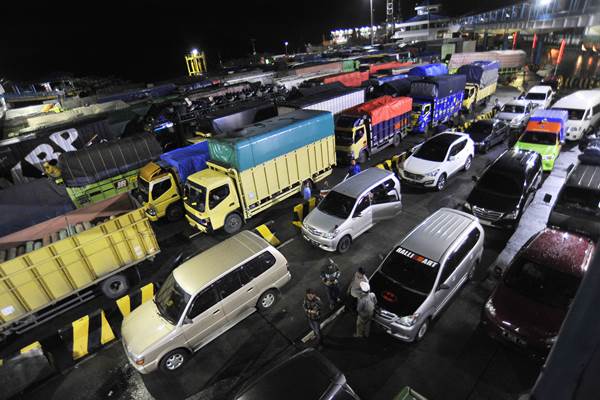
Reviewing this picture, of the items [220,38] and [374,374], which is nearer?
[374,374]

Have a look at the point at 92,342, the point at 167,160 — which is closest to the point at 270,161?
the point at 167,160

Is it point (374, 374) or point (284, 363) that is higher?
point (284, 363)

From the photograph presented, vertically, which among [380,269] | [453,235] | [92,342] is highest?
[453,235]

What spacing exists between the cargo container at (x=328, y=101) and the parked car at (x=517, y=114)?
901 cm

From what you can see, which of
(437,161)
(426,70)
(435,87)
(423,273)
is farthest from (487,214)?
(426,70)

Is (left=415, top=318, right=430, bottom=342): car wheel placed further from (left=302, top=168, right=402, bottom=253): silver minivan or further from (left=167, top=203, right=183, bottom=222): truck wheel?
(left=167, top=203, right=183, bottom=222): truck wheel

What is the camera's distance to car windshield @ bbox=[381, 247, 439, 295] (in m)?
7.18

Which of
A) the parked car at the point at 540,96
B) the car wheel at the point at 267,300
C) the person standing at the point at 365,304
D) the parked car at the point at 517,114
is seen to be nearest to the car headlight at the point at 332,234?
the car wheel at the point at 267,300

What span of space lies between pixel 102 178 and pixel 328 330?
13616 mm

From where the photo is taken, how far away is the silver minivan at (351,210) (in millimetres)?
10117

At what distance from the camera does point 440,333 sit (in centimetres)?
741

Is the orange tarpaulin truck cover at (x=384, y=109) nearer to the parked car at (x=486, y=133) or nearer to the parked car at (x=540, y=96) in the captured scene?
the parked car at (x=486, y=133)

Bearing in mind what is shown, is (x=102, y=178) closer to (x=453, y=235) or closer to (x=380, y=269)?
(x=380, y=269)

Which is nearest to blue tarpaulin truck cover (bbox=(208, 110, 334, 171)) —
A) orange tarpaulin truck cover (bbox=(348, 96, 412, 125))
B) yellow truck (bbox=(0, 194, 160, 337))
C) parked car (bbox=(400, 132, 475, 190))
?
orange tarpaulin truck cover (bbox=(348, 96, 412, 125))
